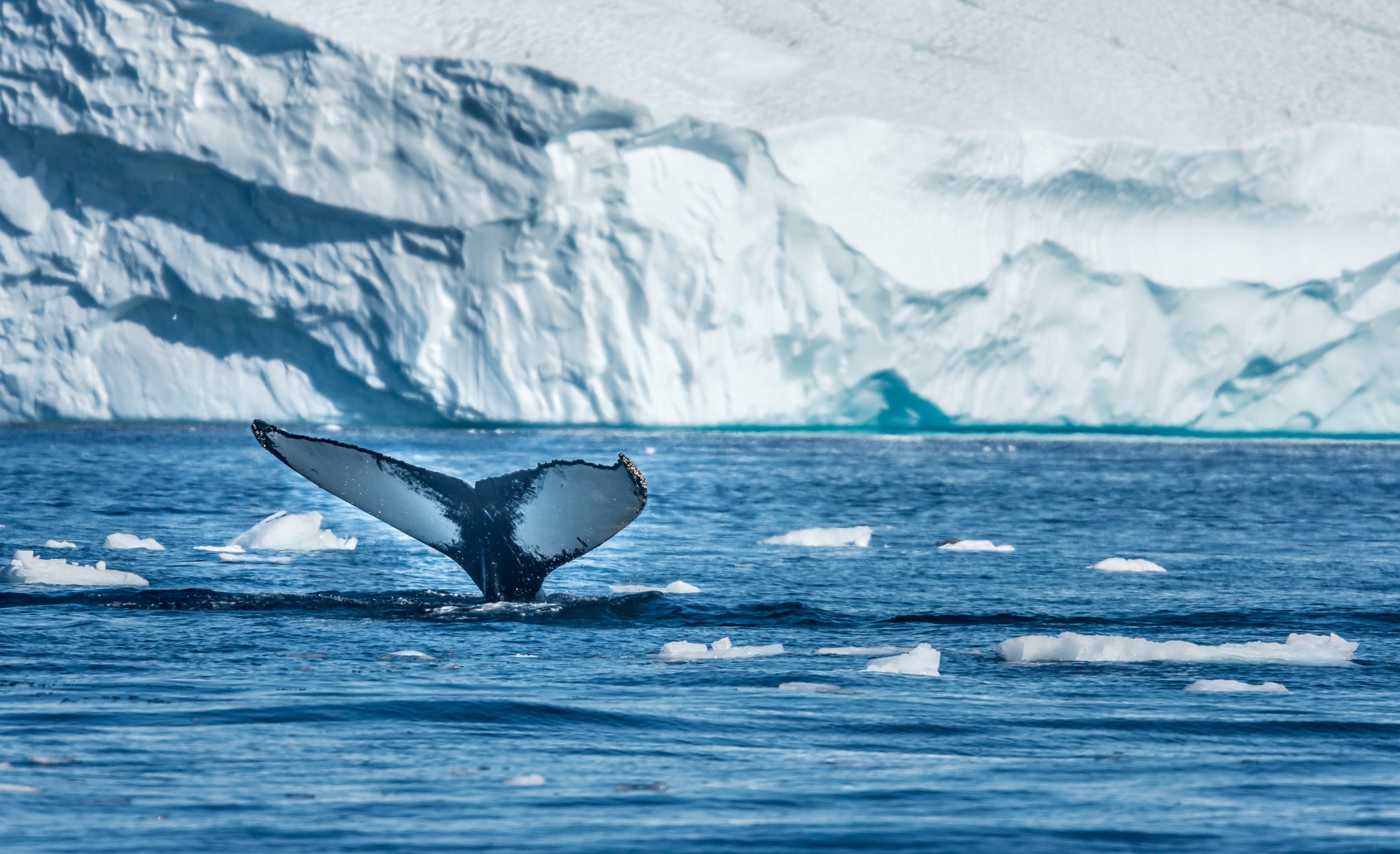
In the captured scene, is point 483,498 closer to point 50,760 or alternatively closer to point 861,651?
point 861,651

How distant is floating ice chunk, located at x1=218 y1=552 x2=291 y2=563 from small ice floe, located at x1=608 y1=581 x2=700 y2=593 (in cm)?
314

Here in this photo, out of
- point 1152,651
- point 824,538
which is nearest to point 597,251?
point 824,538

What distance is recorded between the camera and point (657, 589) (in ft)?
36.2

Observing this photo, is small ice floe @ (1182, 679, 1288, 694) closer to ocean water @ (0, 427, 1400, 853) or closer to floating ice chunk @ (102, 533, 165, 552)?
ocean water @ (0, 427, 1400, 853)

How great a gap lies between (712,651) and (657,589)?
9.58 ft

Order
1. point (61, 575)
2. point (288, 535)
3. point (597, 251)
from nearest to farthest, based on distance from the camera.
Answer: point (61, 575) < point (288, 535) < point (597, 251)

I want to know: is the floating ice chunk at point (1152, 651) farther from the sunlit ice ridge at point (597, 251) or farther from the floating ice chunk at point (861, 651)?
the sunlit ice ridge at point (597, 251)

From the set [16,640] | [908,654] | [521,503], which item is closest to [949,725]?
[908,654]

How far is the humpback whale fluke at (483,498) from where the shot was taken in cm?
764

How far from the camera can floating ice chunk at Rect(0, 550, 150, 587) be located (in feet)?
34.3

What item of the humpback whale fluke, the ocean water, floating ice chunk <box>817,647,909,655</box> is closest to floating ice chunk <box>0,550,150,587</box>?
the ocean water

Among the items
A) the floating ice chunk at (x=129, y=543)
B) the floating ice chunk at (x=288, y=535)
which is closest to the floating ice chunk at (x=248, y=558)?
the floating ice chunk at (x=129, y=543)

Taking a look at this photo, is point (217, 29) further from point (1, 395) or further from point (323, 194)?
point (1, 395)

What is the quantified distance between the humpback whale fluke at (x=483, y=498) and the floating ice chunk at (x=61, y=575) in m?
3.00
